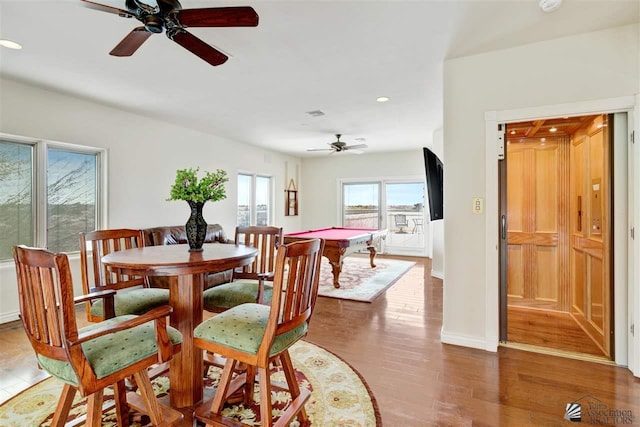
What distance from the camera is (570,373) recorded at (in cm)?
239

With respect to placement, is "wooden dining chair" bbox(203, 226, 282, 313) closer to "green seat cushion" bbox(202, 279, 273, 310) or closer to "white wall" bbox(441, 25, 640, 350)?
"green seat cushion" bbox(202, 279, 273, 310)

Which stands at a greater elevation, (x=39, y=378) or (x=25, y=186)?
(x=25, y=186)

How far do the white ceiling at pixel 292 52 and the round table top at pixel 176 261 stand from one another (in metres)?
1.39

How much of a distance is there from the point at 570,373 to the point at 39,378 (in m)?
3.87

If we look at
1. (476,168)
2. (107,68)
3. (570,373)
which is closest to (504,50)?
(476,168)

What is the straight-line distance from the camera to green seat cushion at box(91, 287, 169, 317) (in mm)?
2018

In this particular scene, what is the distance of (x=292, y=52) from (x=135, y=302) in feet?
7.64

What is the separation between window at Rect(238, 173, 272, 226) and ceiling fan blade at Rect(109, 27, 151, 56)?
187 inches

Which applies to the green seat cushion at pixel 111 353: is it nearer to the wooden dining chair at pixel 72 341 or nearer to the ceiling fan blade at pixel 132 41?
the wooden dining chair at pixel 72 341

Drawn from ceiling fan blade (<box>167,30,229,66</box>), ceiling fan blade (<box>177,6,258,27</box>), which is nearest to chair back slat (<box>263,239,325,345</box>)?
ceiling fan blade (<box>177,6,258,27</box>)

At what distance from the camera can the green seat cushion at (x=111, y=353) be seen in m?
1.35

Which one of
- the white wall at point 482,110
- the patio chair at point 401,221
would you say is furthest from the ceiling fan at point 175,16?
the patio chair at point 401,221

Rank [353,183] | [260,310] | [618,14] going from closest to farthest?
1. [260,310]
2. [618,14]
3. [353,183]

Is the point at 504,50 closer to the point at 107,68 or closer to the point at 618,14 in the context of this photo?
the point at 618,14
